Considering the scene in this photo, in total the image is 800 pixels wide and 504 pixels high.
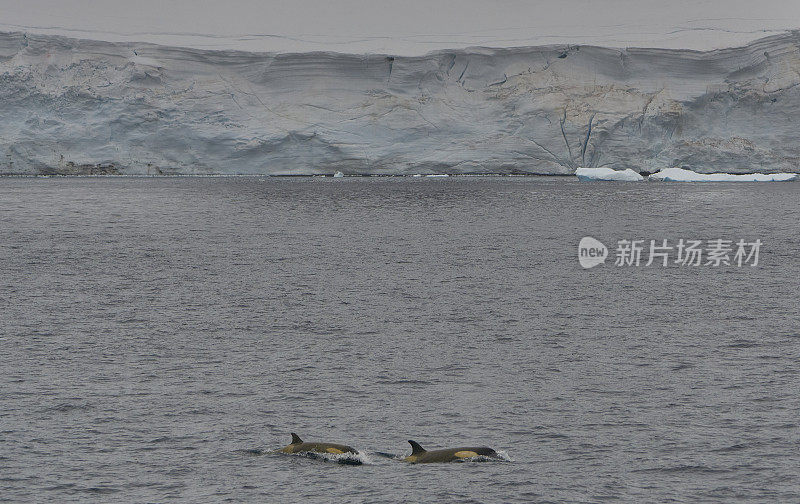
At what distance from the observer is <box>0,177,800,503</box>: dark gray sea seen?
11555mm

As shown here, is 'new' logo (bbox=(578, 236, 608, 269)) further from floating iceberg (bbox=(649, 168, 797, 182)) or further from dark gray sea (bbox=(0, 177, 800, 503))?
floating iceberg (bbox=(649, 168, 797, 182))

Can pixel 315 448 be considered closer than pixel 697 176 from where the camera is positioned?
Yes

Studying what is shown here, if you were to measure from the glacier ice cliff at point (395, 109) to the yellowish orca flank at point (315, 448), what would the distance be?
6762 centimetres

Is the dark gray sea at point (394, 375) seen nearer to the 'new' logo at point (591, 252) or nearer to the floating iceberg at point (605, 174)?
the 'new' logo at point (591, 252)

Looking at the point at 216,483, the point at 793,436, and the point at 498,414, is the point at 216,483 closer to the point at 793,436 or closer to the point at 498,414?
the point at 498,414

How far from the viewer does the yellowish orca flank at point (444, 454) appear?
470 inches

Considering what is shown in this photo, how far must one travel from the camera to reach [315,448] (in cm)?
1221

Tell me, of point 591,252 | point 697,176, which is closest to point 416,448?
point 591,252

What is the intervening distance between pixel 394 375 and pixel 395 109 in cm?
6565

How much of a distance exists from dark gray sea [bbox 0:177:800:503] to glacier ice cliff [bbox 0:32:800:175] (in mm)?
42209

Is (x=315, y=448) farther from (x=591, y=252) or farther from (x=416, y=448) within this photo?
(x=591, y=252)

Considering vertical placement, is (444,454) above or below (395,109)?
below

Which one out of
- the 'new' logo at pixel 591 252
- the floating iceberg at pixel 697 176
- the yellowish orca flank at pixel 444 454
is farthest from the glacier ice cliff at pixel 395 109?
the yellowish orca flank at pixel 444 454

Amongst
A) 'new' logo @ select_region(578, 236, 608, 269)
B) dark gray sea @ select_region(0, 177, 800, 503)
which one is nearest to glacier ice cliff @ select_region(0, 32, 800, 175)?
'new' logo @ select_region(578, 236, 608, 269)
